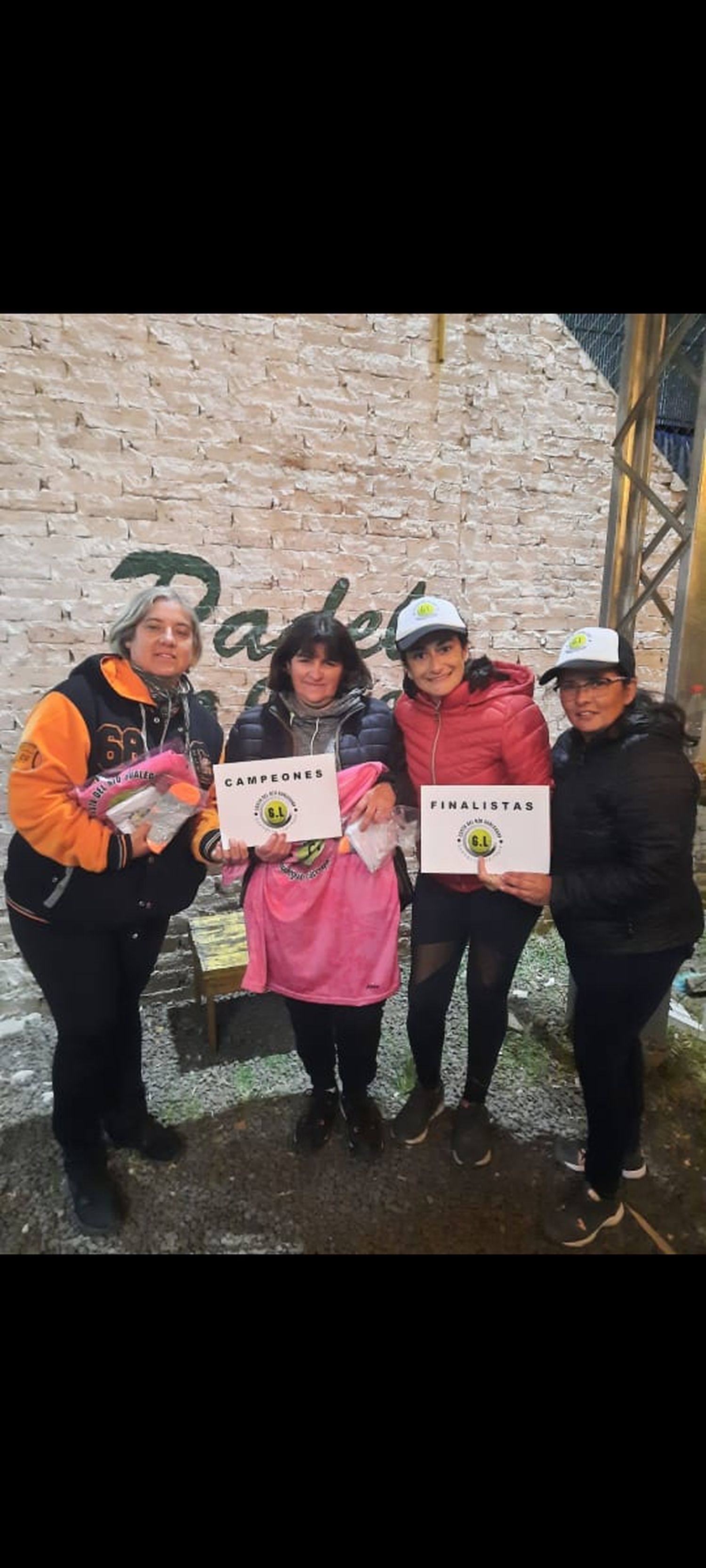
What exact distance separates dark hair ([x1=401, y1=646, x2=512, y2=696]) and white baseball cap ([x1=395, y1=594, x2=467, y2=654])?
0.02 m

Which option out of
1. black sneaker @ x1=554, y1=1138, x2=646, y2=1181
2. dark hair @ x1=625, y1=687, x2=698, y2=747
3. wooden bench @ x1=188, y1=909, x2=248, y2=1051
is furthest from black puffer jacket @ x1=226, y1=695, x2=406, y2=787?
black sneaker @ x1=554, y1=1138, x2=646, y2=1181

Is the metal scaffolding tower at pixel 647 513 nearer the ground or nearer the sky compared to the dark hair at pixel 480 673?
nearer the sky

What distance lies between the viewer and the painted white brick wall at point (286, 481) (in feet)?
9.12

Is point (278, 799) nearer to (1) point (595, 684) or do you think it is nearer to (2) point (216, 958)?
(1) point (595, 684)

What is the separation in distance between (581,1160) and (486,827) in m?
1.31

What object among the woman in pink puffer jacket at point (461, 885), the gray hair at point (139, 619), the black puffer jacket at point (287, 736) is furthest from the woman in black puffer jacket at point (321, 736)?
the gray hair at point (139, 619)

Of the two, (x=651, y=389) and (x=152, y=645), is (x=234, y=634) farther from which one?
(x=651, y=389)

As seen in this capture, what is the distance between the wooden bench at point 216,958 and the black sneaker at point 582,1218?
1.40 metres

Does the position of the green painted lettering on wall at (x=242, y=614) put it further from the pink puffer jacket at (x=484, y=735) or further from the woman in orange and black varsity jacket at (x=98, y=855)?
the woman in orange and black varsity jacket at (x=98, y=855)

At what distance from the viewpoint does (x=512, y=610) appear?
361 centimetres

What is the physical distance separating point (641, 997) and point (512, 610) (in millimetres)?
2318

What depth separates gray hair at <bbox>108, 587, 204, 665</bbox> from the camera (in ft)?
6.07

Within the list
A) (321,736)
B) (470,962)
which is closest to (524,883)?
(470,962)

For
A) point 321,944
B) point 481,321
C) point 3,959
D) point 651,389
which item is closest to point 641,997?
point 321,944
